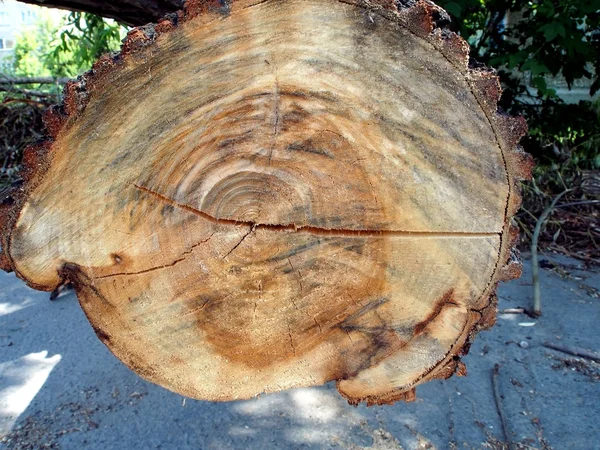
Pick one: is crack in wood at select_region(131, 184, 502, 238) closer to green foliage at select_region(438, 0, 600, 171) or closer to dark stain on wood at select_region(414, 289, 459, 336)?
dark stain on wood at select_region(414, 289, 459, 336)

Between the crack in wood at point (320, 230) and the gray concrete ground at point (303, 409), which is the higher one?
the crack in wood at point (320, 230)

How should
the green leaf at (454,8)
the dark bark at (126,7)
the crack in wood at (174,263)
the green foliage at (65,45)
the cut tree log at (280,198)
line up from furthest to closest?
the green foliage at (65,45) < the green leaf at (454,8) < the dark bark at (126,7) < the crack in wood at (174,263) < the cut tree log at (280,198)

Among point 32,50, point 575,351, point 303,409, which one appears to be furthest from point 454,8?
point 32,50

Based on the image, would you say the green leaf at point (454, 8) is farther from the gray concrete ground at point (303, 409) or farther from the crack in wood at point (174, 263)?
the crack in wood at point (174, 263)

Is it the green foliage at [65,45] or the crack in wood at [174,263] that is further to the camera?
the green foliage at [65,45]

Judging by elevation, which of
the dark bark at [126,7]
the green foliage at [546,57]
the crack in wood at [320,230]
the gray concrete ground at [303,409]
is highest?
the dark bark at [126,7]

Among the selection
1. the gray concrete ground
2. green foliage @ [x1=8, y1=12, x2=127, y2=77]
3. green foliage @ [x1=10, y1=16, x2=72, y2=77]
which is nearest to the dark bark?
the gray concrete ground

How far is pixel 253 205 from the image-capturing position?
1208mm

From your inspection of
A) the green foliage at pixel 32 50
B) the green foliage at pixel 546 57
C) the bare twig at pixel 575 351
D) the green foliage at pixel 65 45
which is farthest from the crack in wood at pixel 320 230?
the green foliage at pixel 32 50

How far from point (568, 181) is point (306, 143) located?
3755mm

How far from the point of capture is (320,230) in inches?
48.9

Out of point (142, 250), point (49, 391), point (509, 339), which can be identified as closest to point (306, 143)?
point (142, 250)

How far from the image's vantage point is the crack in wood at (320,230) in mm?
1224

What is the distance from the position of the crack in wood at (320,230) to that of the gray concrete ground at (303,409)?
3.65 ft
